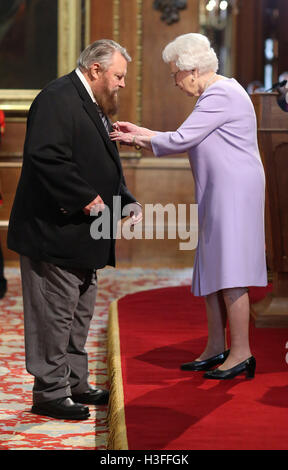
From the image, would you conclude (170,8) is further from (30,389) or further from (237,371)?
(237,371)

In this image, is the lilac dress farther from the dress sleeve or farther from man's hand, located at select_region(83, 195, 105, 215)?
man's hand, located at select_region(83, 195, 105, 215)

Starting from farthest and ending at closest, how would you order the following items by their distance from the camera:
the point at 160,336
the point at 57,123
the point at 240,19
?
the point at 240,19 < the point at 160,336 < the point at 57,123

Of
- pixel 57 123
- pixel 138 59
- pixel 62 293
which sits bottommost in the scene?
pixel 62 293

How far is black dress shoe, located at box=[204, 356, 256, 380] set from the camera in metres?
4.04

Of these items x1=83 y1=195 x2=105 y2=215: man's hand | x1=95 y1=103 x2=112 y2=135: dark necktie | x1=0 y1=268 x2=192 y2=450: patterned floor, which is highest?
x1=95 y1=103 x2=112 y2=135: dark necktie

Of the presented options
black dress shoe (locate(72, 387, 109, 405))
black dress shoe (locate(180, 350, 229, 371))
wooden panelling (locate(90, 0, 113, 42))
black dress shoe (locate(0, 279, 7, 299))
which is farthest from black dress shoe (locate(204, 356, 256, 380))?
wooden panelling (locate(90, 0, 113, 42))

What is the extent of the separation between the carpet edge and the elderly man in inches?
7.7

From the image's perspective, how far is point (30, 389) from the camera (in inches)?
175

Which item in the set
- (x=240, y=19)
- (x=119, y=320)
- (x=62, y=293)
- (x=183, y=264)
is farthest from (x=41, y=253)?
(x=240, y=19)

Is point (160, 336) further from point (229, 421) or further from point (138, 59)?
point (138, 59)

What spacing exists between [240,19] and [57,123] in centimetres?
1378

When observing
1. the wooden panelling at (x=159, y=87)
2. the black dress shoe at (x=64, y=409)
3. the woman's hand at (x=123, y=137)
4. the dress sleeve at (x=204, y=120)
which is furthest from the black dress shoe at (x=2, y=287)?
the dress sleeve at (x=204, y=120)

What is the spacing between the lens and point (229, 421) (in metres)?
3.39

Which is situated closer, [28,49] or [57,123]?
[57,123]
